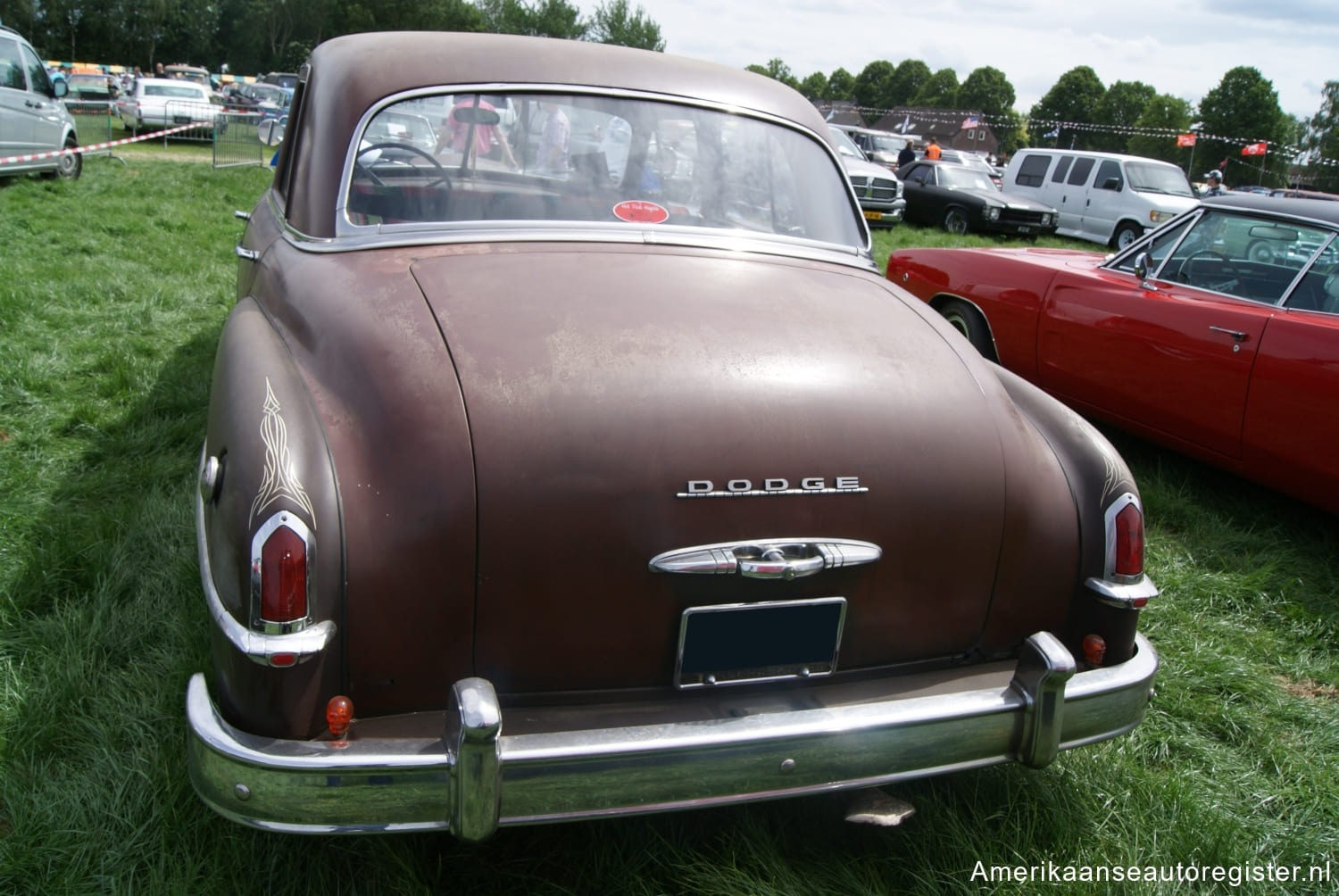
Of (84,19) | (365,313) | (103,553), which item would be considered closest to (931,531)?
(365,313)

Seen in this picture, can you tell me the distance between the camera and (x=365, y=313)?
2119mm

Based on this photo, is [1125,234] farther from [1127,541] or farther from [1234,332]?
[1127,541]

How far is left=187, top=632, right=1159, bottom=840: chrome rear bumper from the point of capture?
1703 mm

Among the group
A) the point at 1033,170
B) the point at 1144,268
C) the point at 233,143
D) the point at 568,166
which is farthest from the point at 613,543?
the point at 1033,170

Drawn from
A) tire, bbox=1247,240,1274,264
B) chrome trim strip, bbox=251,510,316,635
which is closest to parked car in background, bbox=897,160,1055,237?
tire, bbox=1247,240,1274,264

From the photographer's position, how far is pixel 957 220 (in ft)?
49.5

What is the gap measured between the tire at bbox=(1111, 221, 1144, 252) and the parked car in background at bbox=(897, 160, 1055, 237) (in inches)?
39.2

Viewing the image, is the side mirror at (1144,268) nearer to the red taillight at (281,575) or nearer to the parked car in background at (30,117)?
the red taillight at (281,575)

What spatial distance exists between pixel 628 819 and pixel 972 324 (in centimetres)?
420

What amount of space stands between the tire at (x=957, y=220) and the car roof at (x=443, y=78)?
12.7m

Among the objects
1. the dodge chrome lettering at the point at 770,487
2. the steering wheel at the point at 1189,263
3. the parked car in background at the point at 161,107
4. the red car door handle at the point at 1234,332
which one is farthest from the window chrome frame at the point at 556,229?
the parked car in background at the point at 161,107

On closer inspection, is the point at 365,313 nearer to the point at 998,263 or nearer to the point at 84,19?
the point at 998,263

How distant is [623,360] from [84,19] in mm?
79817

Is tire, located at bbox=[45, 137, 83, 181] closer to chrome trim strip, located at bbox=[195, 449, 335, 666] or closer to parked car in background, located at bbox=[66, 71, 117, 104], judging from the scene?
chrome trim strip, located at bbox=[195, 449, 335, 666]
